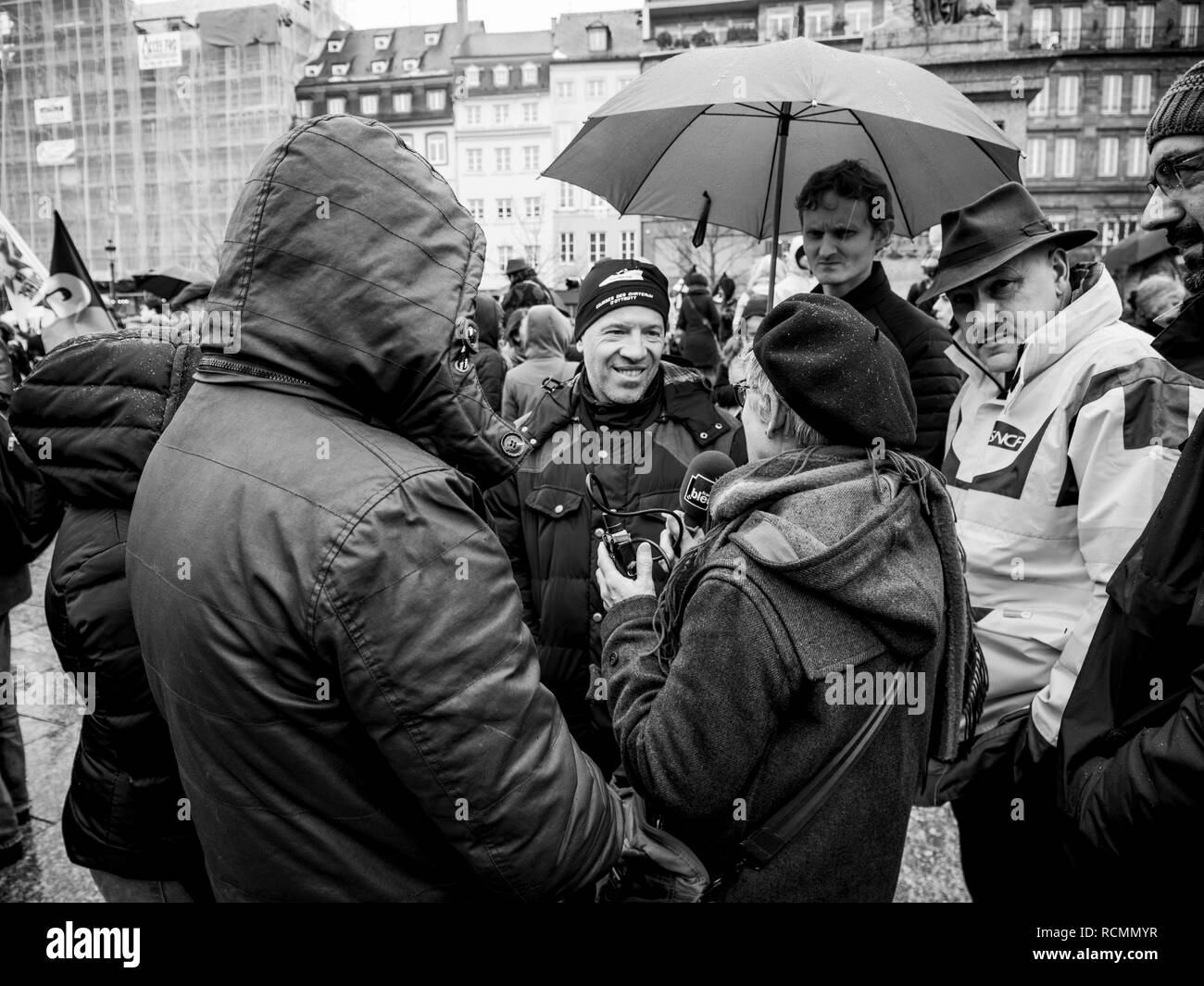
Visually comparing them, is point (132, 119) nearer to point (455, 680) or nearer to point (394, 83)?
point (394, 83)

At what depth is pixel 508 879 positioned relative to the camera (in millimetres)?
1455

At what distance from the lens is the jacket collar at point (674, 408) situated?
3.03m

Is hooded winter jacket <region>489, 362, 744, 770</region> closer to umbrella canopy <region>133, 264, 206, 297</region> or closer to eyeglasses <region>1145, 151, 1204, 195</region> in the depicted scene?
eyeglasses <region>1145, 151, 1204, 195</region>

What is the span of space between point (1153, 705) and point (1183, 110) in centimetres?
144

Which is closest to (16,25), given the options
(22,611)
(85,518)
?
(22,611)

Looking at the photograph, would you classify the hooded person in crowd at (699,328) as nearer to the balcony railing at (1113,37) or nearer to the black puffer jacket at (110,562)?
the black puffer jacket at (110,562)

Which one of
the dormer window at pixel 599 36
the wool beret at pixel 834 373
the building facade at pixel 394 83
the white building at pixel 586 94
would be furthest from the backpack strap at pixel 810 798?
the dormer window at pixel 599 36

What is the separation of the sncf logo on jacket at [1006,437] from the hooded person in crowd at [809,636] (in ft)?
2.59

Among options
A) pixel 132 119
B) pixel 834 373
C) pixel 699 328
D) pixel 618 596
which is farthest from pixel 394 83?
pixel 834 373

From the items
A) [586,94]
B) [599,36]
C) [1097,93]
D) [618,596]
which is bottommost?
[618,596]

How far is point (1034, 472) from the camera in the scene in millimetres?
2434

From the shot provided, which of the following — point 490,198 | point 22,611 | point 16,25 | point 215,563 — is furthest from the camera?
point 490,198
